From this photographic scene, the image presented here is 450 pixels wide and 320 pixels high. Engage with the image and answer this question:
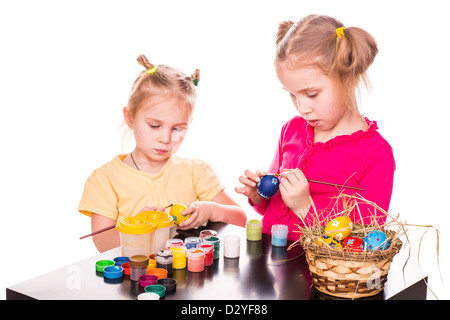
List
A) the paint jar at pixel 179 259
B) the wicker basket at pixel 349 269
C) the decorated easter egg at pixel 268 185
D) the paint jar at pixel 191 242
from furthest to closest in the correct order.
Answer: the decorated easter egg at pixel 268 185, the paint jar at pixel 191 242, the paint jar at pixel 179 259, the wicker basket at pixel 349 269

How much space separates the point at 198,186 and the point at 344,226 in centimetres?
93

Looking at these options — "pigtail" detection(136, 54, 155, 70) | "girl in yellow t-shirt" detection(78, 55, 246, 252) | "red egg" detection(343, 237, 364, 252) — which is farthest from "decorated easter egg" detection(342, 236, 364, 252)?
"pigtail" detection(136, 54, 155, 70)

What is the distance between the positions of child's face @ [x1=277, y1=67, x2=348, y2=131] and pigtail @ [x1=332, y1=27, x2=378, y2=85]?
0.07 meters

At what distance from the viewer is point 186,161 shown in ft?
7.58

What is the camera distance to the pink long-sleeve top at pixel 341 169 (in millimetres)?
1903

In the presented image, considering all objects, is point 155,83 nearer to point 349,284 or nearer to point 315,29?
point 315,29

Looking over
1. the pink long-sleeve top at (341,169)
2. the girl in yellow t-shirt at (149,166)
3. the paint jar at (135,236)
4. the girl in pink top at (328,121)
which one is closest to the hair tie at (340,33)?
the girl in pink top at (328,121)

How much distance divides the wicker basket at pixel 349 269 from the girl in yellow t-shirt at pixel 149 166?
696 millimetres

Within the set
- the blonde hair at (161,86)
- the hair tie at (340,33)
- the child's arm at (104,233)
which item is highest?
the hair tie at (340,33)

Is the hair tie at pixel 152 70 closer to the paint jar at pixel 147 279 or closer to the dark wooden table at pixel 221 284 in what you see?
the dark wooden table at pixel 221 284

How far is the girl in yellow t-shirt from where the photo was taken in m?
2.10

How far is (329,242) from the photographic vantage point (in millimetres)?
1433

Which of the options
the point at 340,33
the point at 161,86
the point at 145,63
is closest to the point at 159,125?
the point at 161,86
